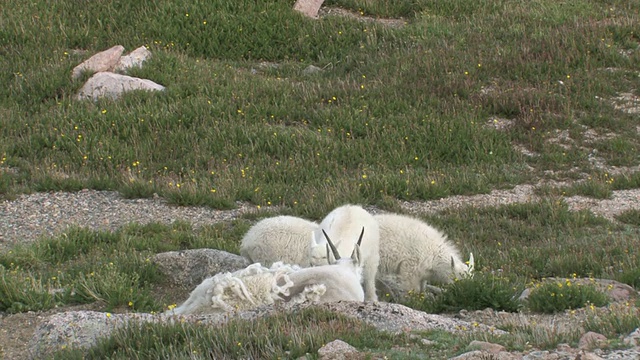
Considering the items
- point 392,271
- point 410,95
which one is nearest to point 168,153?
point 410,95

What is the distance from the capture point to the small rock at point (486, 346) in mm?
5859

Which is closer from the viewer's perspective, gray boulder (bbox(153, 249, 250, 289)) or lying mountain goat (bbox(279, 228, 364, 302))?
lying mountain goat (bbox(279, 228, 364, 302))

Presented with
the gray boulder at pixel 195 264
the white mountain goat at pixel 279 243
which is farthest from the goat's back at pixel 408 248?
the gray boulder at pixel 195 264

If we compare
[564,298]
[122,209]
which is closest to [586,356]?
[564,298]

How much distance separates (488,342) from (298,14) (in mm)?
18134

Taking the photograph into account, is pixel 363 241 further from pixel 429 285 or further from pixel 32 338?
pixel 32 338

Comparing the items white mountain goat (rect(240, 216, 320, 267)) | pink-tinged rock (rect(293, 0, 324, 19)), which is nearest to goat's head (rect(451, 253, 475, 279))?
white mountain goat (rect(240, 216, 320, 267))

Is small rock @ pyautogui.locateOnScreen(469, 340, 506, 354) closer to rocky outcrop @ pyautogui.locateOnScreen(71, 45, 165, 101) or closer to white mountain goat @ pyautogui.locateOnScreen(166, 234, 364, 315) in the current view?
white mountain goat @ pyautogui.locateOnScreen(166, 234, 364, 315)

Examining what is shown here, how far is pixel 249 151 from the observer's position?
53.8ft

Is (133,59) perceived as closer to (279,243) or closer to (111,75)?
(111,75)

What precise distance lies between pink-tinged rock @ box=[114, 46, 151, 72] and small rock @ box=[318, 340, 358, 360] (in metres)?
14.4

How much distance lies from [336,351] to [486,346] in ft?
3.22

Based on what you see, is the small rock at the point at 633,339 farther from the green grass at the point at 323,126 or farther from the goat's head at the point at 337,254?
the goat's head at the point at 337,254

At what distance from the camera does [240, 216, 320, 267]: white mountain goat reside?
10188 millimetres
